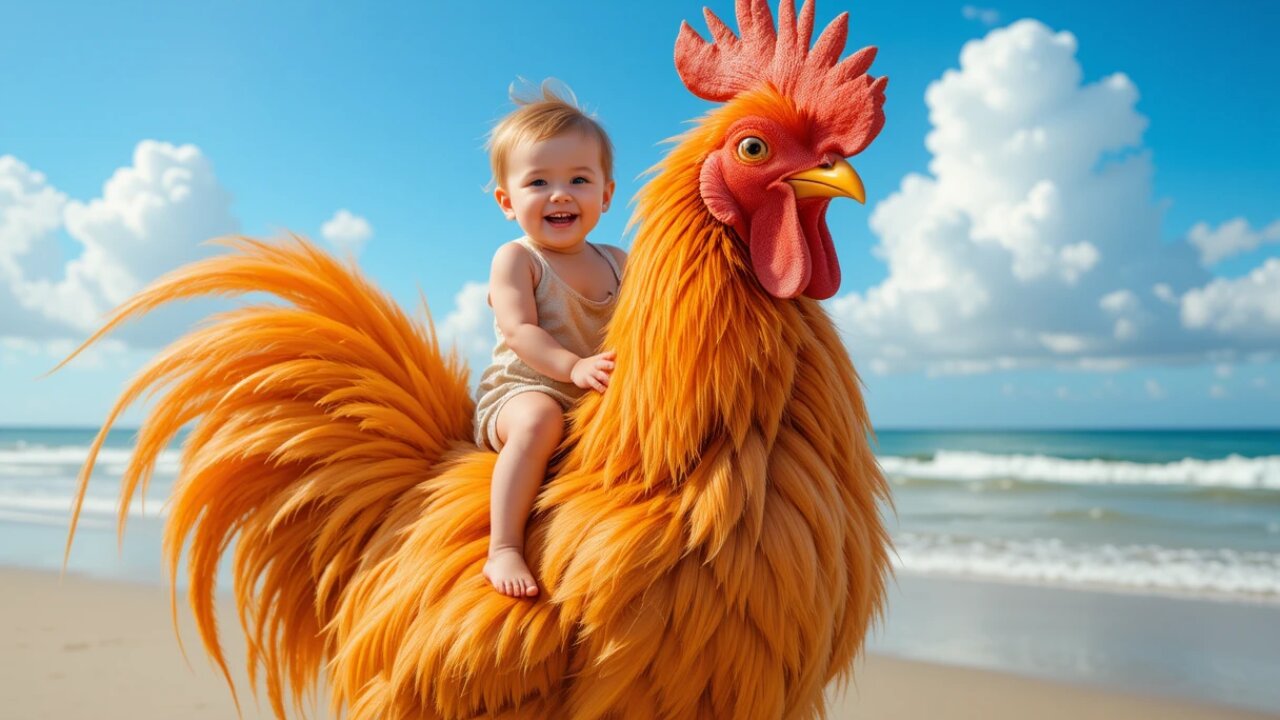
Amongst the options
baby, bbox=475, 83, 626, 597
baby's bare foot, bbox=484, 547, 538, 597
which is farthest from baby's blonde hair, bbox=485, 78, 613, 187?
baby's bare foot, bbox=484, 547, 538, 597

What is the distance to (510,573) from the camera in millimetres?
1911

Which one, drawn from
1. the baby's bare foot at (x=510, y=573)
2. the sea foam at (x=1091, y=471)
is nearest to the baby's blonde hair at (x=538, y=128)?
the baby's bare foot at (x=510, y=573)

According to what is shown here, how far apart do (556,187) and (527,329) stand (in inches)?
15.7

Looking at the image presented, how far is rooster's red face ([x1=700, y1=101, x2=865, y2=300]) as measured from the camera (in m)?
1.90

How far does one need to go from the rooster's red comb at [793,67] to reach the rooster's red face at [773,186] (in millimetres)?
54

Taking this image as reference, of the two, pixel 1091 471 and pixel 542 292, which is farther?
pixel 1091 471

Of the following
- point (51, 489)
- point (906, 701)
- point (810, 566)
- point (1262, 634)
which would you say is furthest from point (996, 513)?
point (51, 489)

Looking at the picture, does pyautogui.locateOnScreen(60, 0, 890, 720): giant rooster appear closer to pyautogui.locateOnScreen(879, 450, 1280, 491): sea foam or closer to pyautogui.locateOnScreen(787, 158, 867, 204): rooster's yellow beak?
pyautogui.locateOnScreen(787, 158, 867, 204): rooster's yellow beak

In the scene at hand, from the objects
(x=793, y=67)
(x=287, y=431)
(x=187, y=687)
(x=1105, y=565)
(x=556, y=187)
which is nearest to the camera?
(x=793, y=67)

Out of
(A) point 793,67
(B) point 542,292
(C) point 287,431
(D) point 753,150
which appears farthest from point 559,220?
(C) point 287,431

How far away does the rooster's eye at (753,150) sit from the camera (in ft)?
6.28

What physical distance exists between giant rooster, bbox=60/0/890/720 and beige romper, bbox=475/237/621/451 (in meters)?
0.13

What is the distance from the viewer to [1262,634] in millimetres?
5188

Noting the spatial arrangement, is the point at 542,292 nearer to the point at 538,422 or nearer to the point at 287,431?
the point at 538,422
